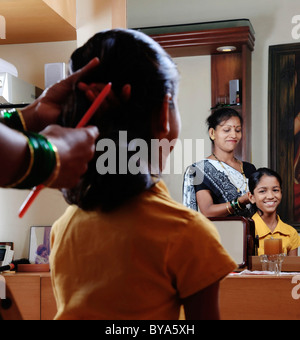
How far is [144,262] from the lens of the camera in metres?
0.72

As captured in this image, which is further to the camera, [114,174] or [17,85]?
[17,85]

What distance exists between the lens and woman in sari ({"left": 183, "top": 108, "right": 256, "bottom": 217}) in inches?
123

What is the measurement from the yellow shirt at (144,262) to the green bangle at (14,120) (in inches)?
9.4

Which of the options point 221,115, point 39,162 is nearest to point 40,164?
point 39,162

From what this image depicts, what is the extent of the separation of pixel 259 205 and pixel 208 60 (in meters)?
1.86

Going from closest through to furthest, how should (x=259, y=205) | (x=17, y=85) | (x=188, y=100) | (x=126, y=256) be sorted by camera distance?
(x=126, y=256)
(x=17, y=85)
(x=259, y=205)
(x=188, y=100)

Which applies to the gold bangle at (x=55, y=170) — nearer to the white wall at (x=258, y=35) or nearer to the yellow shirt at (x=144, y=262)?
the yellow shirt at (x=144, y=262)

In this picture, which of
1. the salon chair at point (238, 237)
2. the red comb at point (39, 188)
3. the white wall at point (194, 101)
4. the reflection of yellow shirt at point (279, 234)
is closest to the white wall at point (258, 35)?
the white wall at point (194, 101)

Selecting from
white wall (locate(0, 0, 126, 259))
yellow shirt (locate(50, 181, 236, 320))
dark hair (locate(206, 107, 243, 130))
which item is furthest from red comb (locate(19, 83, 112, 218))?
dark hair (locate(206, 107, 243, 130))

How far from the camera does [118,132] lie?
2.54 ft
